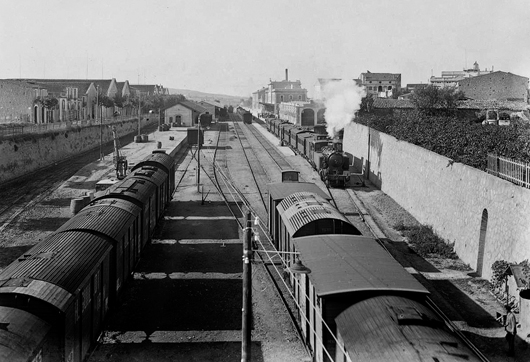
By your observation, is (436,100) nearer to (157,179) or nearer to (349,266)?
(157,179)

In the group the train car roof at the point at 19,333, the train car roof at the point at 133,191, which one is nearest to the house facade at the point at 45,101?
the train car roof at the point at 133,191

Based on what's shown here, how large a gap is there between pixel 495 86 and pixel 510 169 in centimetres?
5451

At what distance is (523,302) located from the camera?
15.3 metres

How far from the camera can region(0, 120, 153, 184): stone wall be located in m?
41.5

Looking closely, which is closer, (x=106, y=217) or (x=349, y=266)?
(x=349, y=266)

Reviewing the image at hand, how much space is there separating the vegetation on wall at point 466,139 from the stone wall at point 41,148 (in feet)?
101

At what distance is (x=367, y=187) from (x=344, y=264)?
91.3ft

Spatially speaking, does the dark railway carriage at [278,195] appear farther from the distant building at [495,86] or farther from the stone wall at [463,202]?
the distant building at [495,86]

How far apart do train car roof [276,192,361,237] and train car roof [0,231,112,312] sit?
20.0 feet

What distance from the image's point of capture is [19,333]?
962 cm

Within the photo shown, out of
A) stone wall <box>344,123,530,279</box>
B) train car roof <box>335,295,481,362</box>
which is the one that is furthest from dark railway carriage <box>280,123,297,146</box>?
train car roof <box>335,295,481,362</box>

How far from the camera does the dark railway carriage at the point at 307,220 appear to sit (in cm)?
1681

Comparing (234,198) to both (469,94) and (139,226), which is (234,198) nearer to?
(139,226)

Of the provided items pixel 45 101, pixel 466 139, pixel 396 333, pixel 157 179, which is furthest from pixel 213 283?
pixel 45 101
